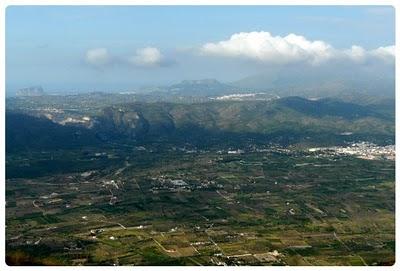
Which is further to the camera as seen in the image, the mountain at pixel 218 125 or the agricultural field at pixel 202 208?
the mountain at pixel 218 125

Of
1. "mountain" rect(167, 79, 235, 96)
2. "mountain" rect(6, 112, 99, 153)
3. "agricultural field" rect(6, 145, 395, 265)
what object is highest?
"mountain" rect(167, 79, 235, 96)

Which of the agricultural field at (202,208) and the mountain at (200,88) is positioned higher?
the mountain at (200,88)

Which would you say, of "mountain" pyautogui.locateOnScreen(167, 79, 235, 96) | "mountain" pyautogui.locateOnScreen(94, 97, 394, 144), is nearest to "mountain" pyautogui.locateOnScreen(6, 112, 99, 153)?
"mountain" pyautogui.locateOnScreen(94, 97, 394, 144)

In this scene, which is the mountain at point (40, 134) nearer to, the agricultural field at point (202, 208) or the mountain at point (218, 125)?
the mountain at point (218, 125)

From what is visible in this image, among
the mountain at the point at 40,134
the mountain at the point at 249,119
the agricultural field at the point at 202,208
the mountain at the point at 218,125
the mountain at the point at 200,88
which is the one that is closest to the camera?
the agricultural field at the point at 202,208

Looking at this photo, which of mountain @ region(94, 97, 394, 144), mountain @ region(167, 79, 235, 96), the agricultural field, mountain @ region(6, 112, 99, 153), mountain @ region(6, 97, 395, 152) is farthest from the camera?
mountain @ region(167, 79, 235, 96)

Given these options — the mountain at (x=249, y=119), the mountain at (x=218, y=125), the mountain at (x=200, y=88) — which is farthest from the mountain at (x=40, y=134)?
the mountain at (x=200, y=88)

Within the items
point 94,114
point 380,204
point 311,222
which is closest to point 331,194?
point 380,204

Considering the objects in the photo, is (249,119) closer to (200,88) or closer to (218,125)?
(218,125)

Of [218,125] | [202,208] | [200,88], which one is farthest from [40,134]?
[200,88]

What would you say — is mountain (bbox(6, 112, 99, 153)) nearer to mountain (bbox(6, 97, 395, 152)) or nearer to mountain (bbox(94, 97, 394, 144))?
mountain (bbox(6, 97, 395, 152))
